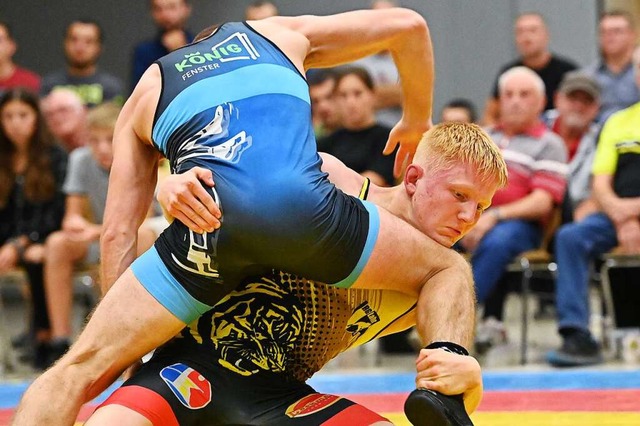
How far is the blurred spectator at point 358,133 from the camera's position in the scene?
6.59m

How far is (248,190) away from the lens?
2.72 meters

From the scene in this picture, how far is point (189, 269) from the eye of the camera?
2785 millimetres

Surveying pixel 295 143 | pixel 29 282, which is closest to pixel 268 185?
pixel 295 143

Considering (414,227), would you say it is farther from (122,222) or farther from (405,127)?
(122,222)

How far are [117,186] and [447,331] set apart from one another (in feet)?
3.19

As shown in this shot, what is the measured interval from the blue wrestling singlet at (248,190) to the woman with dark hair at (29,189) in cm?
409

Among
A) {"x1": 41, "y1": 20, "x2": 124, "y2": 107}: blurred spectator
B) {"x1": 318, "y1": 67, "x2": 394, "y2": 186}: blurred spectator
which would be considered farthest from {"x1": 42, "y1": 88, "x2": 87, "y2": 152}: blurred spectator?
{"x1": 318, "y1": 67, "x2": 394, "y2": 186}: blurred spectator

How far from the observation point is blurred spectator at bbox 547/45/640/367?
19.4 feet

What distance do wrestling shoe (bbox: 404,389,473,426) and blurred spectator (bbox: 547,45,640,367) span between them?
3.34m

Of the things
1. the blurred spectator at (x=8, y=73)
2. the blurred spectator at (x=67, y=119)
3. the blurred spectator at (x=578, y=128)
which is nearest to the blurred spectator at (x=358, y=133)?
→ the blurred spectator at (x=578, y=128)

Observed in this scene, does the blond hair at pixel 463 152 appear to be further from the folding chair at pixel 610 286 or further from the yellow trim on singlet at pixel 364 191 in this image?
the folding chair at pixel 610 286

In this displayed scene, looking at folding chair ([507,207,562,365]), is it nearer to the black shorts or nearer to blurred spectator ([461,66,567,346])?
blurred spectator ([461,66,567,346])

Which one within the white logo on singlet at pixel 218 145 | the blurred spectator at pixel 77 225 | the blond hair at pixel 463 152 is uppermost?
the white logo on singlet at pixel 218 145

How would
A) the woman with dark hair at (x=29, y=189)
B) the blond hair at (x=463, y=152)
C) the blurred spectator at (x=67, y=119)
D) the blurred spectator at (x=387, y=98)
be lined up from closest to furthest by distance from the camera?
the blond hair at (x=463, y=152), the woman with dark hair at (x=29, y=189), the blurred spectator at (x=67, y=119), the blurred spectator at (x=387, y=98)
